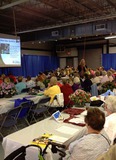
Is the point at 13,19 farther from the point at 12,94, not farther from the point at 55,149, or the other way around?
the point at 55,149

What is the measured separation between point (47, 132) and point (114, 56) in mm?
11298

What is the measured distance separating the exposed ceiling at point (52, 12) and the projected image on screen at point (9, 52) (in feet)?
2.95

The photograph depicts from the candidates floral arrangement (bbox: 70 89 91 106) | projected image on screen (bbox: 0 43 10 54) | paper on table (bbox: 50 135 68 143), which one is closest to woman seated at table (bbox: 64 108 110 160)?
paper on table (bbox: 50 135 68 143)

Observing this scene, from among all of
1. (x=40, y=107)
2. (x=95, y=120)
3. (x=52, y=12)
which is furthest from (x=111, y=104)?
(x=52, y=12)

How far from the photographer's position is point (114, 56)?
12.8 metres

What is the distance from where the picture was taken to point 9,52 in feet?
21.7

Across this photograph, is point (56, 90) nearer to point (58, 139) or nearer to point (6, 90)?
point (6, 90)

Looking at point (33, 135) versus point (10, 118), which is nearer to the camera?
point (33, 135)

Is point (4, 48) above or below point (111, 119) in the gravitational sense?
above

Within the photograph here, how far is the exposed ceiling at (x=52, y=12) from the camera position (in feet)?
17.0

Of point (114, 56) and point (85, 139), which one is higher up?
point (114, 56)

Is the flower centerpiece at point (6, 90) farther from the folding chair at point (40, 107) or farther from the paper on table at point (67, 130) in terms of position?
the paper on table at point (67, 130)

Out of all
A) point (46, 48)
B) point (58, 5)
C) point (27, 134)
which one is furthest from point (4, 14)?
point (46, 48)

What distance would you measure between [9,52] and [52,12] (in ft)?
6.82
